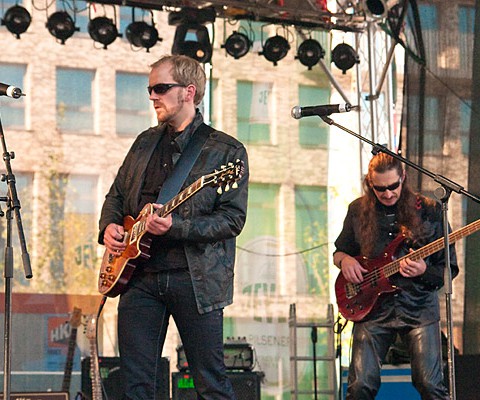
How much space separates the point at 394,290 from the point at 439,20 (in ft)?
8.78

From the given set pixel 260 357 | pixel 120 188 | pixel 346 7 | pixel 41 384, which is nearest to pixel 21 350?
pixel 41 384

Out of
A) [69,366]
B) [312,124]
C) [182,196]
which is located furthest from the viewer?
[312,124]

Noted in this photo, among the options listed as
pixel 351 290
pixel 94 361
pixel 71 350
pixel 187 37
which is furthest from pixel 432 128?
pixel 187 37

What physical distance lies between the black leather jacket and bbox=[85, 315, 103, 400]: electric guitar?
2.88m

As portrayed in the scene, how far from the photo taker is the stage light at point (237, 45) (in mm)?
9938

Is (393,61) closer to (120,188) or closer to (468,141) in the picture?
(468,141)

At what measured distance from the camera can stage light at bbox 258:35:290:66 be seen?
9930 millimetres

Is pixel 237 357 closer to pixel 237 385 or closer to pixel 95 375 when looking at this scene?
pixel 237 385

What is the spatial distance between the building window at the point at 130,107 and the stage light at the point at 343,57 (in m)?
1.99

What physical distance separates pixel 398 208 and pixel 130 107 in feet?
16.8

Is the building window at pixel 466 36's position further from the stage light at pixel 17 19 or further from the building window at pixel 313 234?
the stage light at pixel 17 19

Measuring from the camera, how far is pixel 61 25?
9.25 m

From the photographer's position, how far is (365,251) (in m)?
6.17

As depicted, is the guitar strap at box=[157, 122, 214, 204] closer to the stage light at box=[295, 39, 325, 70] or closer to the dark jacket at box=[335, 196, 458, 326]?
the dark jacket at box=[335, 196, 458, 326]
